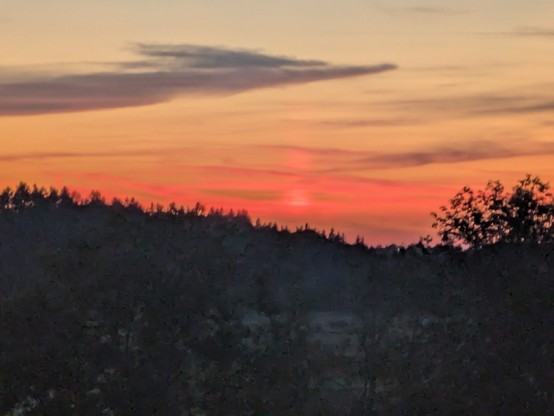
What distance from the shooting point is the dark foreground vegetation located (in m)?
35.2

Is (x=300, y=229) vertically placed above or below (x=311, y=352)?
above

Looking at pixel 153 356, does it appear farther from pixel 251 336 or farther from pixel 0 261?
pixel 0 261

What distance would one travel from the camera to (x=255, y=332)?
130 ft

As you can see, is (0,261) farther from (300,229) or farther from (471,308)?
(471,308)

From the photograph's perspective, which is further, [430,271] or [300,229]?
[300,229]

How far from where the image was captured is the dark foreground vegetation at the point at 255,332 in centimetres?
3519

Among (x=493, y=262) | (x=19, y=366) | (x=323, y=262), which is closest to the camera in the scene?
(x=19, y=366)

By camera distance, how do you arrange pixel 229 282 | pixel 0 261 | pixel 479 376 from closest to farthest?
pixel 479 376
pixel 229 282
pixel 0 261

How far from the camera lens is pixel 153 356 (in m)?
37.7

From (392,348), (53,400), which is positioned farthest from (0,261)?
(392,348)

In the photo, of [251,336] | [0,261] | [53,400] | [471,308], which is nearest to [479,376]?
[471,308]

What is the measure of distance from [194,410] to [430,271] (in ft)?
34.9

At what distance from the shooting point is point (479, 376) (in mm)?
34438

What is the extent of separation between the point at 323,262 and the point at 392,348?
11385mm
